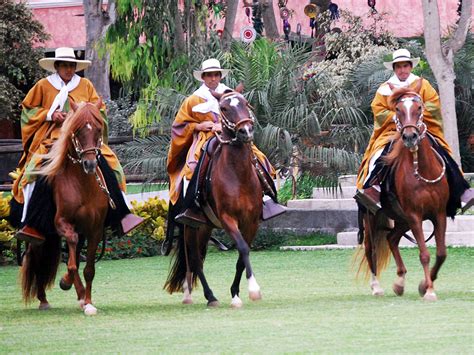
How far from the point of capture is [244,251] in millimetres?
13430

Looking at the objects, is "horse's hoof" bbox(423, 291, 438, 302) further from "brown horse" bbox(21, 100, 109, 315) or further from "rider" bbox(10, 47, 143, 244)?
"brown horse" bbox(21, 100, 109, 315)

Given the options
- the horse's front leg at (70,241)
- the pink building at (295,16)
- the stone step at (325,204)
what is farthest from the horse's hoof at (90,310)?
the pink building at (295,16)

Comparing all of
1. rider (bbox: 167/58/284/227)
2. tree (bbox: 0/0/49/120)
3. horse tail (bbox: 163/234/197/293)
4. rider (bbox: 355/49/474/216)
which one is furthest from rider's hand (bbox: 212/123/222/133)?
tree (bbox: 0/0/49/120)

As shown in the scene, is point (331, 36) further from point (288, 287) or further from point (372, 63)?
point (288, 287)

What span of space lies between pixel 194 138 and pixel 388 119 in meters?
2.17

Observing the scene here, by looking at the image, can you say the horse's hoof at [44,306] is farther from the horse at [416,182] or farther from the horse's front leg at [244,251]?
the horse at [416,182]

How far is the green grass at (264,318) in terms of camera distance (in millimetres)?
10242

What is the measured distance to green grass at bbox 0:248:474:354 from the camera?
403 inches

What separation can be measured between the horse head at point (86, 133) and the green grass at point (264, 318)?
4.96 ft

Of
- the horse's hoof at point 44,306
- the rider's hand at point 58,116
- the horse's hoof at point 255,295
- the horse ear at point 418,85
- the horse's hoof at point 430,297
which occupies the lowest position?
the horse's hoof at point 44,306

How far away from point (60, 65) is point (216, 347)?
5.51m

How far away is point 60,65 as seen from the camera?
14789 mm

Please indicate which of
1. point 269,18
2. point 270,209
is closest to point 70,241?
point 270,209

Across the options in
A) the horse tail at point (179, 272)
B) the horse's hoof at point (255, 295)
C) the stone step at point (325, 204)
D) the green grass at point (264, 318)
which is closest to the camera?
the green grass at point (264, 318)
